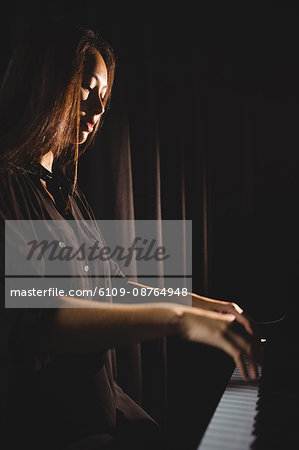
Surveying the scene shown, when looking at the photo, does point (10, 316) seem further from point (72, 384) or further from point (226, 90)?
point (226, 90)

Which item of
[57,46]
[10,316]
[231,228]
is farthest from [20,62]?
[231,228]

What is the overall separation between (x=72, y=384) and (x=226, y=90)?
209cm

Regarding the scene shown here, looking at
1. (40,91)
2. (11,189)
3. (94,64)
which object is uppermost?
(94,64)

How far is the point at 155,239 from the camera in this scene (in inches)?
72.6

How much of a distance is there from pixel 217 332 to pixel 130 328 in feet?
0.48

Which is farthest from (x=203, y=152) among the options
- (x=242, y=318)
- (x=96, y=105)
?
(x=242, y=318)

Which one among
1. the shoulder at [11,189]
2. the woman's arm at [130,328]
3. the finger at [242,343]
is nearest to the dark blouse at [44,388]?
the shoulder at [11,189]

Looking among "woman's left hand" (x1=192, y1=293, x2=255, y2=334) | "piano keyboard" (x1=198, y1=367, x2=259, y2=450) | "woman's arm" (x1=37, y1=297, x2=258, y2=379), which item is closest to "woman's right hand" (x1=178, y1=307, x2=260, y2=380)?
"woman's arm" (x1=37, y1=297, x2=258, y2=379)

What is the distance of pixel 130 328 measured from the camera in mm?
625

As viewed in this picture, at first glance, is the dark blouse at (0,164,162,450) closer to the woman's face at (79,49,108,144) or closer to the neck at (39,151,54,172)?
the neck at (39,151,54,172)

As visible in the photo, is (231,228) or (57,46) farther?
(231,228)

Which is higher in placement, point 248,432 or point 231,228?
point 231,228

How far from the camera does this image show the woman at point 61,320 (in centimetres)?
62

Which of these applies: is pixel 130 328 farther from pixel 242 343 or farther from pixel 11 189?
pixel 11 189
